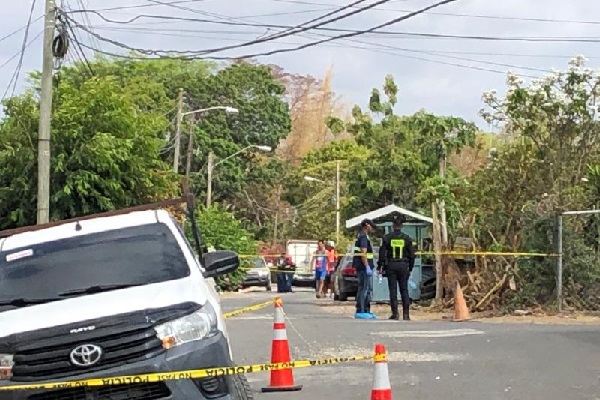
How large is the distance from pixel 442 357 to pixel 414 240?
13.1 metres

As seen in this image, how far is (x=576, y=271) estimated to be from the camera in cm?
1958

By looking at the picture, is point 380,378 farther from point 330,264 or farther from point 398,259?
point 330,264

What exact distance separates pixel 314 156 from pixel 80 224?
61433mm

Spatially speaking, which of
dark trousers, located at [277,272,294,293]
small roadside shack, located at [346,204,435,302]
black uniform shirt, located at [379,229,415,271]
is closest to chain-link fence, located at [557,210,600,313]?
black uniform shirt, located at [379,229,415,271]

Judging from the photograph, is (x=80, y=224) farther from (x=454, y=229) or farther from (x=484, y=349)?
(x=454, y=229)

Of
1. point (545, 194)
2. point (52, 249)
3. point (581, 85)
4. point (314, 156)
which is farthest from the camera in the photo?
point (314, 156)

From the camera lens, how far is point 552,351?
43.1 ft

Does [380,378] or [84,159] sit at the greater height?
[84,159]

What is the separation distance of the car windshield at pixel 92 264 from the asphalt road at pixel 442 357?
2275 mm

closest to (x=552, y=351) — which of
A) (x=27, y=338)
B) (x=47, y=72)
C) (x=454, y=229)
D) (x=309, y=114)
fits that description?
(x=27, y=338)

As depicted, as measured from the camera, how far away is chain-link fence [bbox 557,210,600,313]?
19.4 meters

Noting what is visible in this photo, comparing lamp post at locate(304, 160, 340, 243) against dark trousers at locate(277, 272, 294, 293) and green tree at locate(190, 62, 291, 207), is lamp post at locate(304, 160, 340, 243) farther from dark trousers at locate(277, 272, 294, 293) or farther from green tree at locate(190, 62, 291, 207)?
dark trousers at locate(277, 272, 294, 293)

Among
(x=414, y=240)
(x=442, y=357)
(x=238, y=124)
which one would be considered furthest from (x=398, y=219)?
(x=238, y=124)

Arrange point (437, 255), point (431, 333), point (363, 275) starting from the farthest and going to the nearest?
point (437, 255) → point (363, 275) → point (431, 333)
